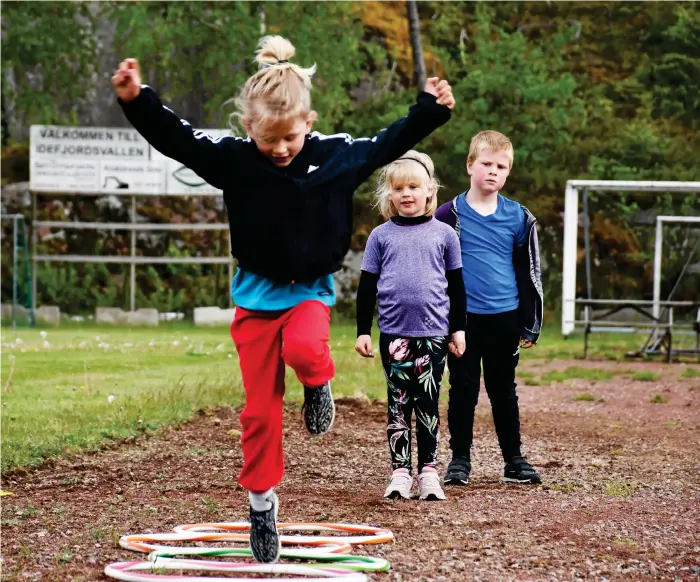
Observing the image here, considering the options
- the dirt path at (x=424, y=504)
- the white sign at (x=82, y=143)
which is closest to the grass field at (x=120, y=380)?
the dirt path at (x=424, y=504)

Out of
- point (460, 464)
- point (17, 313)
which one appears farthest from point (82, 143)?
point (460, 464)

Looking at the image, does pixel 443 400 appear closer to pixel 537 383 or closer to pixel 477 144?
pixel 537 383

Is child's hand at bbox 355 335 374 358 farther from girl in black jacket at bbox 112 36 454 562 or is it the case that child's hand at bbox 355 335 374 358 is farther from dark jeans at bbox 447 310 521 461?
girl in black jacket at bbox 112 36 454 562

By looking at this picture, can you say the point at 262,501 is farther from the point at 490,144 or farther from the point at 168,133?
the point at 490,144

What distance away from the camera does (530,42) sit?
80.6 feet

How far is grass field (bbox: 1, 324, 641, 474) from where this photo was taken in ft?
26.5

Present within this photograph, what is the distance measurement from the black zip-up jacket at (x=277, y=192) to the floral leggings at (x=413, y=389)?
1467 millimetres

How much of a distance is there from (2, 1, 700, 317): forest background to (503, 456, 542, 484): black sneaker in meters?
14.0

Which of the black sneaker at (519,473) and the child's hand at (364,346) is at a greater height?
the child's hand at (364,346)

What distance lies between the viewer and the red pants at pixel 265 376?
4.53 meters

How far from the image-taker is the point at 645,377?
12.6 metres

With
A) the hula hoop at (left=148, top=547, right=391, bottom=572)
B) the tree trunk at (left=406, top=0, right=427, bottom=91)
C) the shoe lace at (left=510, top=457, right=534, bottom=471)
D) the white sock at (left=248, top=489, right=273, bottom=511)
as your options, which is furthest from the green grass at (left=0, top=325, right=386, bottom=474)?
the tree trunk at (left=406, top=0, right=427, bottom=91)

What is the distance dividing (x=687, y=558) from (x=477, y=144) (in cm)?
268

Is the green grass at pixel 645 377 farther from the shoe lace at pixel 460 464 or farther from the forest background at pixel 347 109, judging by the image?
the forest background at pixel 347 109
